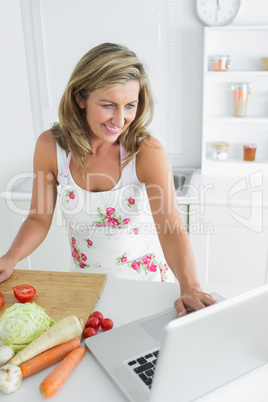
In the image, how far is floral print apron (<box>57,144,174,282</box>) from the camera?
147 cm

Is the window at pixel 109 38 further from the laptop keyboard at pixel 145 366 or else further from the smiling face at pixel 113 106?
the laptop keyboard at pixel 145 366

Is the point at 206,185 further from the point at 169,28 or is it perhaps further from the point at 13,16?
the point at 13,16

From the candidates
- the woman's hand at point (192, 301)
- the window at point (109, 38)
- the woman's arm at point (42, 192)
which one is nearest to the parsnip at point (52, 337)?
the woman's hand at point (192, 301)

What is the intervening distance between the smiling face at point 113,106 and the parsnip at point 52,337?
24.7 inches

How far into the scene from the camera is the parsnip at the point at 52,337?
88cm

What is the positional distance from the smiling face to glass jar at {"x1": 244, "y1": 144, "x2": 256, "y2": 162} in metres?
1.47

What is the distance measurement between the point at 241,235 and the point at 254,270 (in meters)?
0.24

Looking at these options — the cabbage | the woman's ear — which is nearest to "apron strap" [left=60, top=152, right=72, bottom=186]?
the woman's ear

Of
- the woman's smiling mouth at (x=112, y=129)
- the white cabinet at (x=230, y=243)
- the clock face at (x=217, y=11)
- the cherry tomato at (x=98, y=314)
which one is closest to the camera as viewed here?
the cherry tomato at (x=98, y=314)

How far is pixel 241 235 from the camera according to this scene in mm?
2201

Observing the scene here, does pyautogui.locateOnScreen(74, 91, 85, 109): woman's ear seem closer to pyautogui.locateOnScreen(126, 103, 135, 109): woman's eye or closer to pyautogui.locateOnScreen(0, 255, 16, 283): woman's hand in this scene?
pyautogui.locateOnScreen(126, 103, 135, 109): woman's eye

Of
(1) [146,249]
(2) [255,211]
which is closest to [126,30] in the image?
(2) [255,211]

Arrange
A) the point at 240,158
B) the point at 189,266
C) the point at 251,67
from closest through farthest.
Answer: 1. the point at 189,266
2. the point at 251,67
3. the point at 240,158

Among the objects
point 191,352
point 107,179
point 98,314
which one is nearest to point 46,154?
point 107,179
